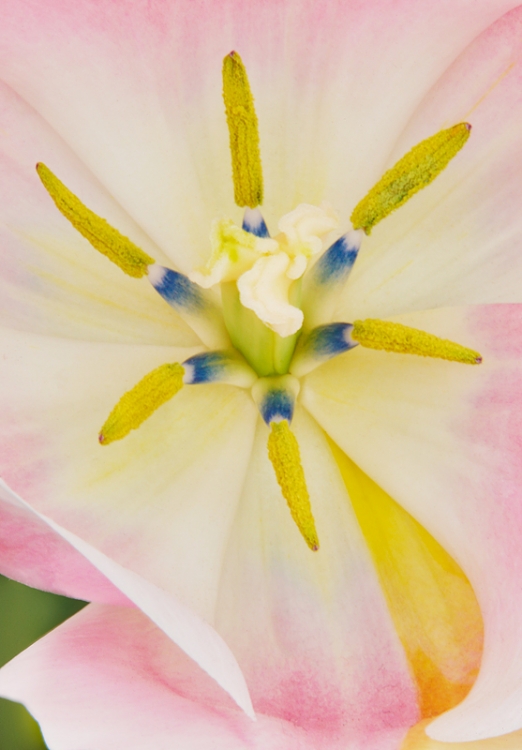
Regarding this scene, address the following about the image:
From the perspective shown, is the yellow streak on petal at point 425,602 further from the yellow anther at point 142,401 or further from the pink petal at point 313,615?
the yellow anther at point 142,401

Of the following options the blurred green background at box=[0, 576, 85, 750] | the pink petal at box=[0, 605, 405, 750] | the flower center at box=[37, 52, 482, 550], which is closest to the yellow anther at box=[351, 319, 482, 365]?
the flower center at box=[37, 52, 482, 550]

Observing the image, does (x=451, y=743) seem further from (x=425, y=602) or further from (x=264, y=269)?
(x=264, y=269)

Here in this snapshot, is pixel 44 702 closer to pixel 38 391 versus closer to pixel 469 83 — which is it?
pixel 38 391

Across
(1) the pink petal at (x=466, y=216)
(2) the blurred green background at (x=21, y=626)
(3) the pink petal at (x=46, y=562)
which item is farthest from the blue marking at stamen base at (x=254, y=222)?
(2) the blurred green background at (x=21, y=626)

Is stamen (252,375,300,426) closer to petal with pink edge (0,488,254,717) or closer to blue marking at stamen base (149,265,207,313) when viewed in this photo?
blue marking at stamen base (149,265,207,313)

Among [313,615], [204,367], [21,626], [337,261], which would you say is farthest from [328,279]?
[21,626]

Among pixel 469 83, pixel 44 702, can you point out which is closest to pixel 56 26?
pixel 469 83
